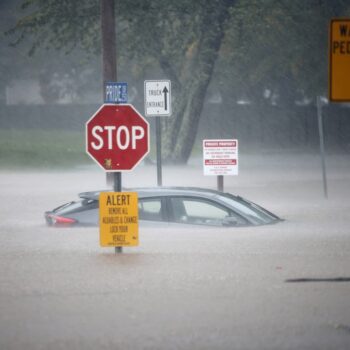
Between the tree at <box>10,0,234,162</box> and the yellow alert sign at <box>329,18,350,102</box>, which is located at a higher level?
the tree at <box>10,0,234,162</box>

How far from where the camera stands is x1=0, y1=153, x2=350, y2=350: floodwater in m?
8.34

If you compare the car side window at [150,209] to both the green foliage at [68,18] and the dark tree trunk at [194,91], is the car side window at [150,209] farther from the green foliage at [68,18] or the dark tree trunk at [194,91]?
the dark tree trunk at [194,91]

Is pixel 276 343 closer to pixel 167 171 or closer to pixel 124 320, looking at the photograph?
pixel 124 320

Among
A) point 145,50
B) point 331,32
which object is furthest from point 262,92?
point 331,32

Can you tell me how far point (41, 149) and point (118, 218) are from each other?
35.7 m

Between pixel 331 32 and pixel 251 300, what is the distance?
260 cm

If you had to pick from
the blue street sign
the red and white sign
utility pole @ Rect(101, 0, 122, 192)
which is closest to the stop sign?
the blue street sign

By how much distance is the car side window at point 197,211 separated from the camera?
15039 millimetres

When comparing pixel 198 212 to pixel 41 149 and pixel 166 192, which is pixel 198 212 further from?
pixel 41 149

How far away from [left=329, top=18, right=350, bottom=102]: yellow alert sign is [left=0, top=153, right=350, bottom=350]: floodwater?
6.42 feet

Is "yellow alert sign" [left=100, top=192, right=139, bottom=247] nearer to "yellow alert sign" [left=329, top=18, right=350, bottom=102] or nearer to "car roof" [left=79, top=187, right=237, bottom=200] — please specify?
"car roof" [left=79, top=187, right=237, bottom=200]

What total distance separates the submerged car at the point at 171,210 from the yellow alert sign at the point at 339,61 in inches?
219

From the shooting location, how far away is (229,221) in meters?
15.4

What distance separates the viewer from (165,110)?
64.8 ft
